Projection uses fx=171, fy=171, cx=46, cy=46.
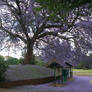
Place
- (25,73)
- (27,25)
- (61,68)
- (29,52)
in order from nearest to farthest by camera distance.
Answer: (25,73)
(27,25)
(61,68)
(29,52)

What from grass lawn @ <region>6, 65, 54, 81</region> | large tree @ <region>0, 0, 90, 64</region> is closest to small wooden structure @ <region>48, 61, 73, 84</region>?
grass lawn @ <region>6, 65, 54, 81</region>

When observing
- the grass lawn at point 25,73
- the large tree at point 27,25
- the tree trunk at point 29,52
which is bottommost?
the grass lawn at point 25,73

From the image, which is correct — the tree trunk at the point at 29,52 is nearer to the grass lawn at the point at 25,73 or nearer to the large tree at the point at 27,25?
the large tree at the point at 27,25

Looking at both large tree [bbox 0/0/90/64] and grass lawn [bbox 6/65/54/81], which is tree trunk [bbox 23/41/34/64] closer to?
large tree [bbox 0/0/90/64]

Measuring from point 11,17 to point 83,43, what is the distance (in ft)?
29.3

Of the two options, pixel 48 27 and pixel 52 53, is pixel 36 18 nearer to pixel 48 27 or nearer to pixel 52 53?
pixel 48 27

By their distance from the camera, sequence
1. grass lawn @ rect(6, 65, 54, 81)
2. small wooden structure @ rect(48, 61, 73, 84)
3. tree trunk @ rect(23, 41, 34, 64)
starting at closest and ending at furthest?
grass lawn @ rect(6, 65, 54, 81)
small wooden structure @ rect(48, 61, 73, 84)
tree trunk @ rect(23, 41, 34, 64)

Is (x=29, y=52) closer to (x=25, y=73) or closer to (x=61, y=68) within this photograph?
(x=61, y=68)

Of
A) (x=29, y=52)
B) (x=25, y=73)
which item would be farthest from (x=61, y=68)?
(x=25, y=73)

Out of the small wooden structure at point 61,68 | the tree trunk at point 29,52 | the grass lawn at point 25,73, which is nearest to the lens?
the grass lawn at point 25,73

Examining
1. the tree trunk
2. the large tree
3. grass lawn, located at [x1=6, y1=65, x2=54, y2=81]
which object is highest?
the large tree

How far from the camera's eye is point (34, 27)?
21.2 metres

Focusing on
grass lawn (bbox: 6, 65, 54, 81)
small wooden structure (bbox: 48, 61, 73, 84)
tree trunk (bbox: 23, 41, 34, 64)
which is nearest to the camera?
grass lawn (bbox: 6, 65, 54, 81)

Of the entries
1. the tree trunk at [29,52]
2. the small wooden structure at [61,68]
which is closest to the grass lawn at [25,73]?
the small wooden structure at [61,68]
